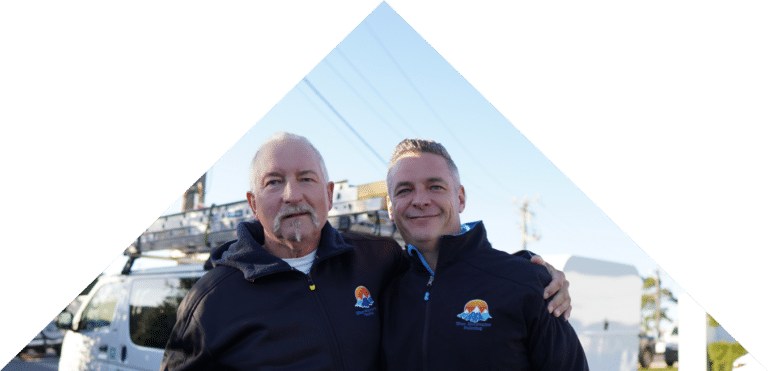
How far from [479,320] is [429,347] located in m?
0.20

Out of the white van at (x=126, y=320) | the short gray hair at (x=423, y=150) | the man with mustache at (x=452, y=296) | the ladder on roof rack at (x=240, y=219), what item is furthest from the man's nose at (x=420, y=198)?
the ladder on roof rack at (x=240, y=219)

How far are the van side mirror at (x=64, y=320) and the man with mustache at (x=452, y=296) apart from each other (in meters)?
3.37

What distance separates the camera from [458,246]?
5.88 feet

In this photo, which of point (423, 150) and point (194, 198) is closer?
point (423, 150)

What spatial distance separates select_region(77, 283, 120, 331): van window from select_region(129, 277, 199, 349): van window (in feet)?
0.83

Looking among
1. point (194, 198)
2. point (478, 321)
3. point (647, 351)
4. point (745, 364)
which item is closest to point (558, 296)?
point (478, 321)

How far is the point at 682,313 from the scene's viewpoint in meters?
5.94

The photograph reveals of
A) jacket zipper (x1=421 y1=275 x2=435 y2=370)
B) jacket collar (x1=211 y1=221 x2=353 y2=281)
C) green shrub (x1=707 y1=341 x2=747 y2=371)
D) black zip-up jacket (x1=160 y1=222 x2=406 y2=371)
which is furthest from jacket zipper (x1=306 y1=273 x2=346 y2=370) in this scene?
green shrub (x1=707 y1=341 x2=747 y2=371)

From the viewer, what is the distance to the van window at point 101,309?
13.6 feet

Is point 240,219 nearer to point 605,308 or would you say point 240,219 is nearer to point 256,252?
point 256,252

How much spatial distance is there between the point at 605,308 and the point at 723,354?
4.79 feet

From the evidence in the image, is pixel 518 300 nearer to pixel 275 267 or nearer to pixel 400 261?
pixel 400 261

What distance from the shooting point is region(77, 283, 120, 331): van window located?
4.13 m

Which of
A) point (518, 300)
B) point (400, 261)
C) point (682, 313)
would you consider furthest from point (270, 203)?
point (682, 313)
